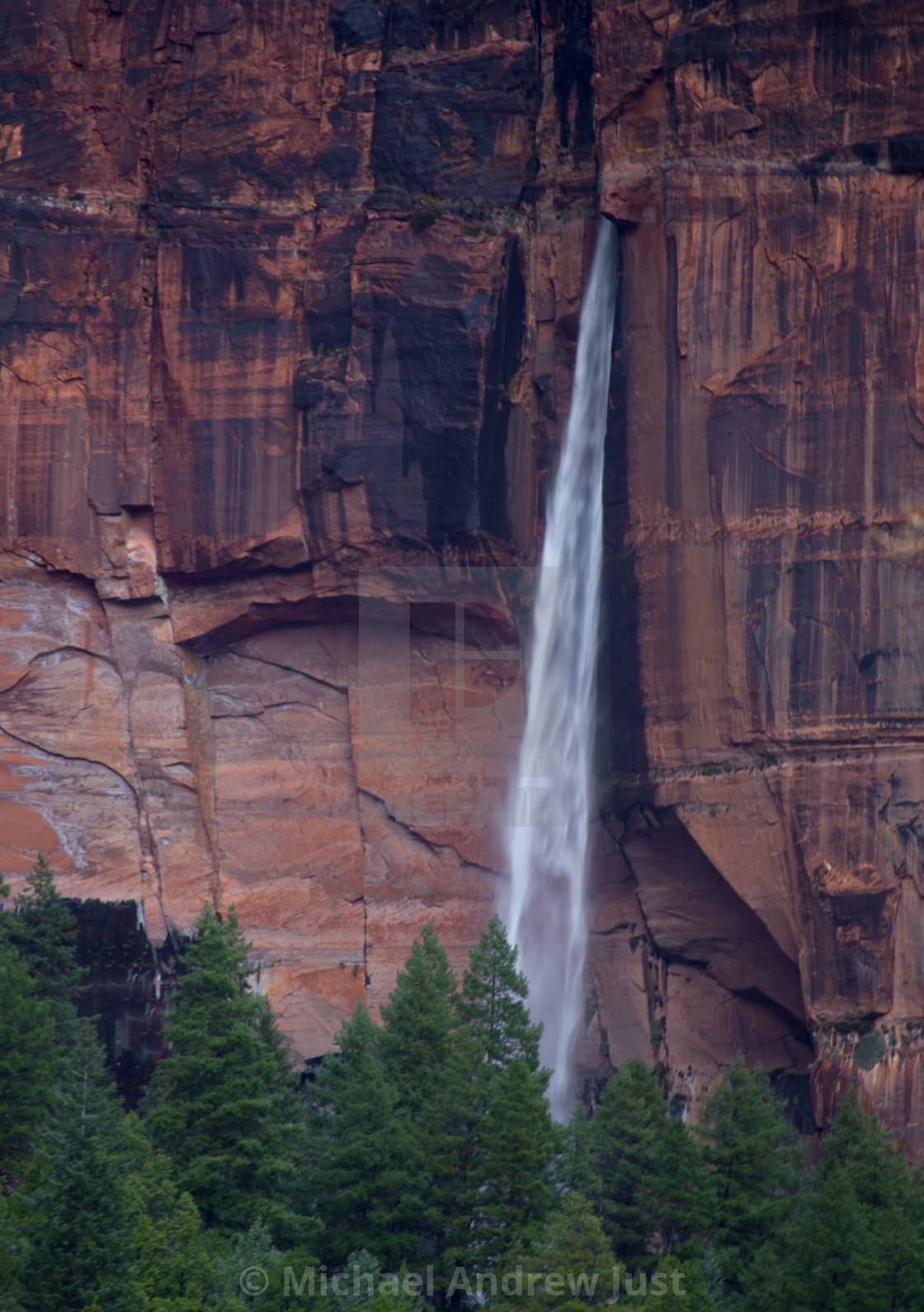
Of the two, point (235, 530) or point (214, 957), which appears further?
point (235, 530)

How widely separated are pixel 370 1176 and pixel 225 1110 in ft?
7.92

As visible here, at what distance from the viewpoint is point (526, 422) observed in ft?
101

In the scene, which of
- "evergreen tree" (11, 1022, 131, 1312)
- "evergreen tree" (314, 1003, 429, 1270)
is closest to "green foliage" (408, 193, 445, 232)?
"evergreen tree" (314, 1003, 429, 1270)

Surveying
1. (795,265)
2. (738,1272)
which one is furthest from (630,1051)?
(795,265)

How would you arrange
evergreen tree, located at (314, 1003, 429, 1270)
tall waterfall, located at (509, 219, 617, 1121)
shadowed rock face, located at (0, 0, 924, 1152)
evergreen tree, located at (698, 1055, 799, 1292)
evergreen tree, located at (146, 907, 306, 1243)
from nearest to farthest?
evergreen tree, located at (314, 1003, 429, 1270)
evergreen tree, located at (146, 907, 306, 1243)
evergreen tree, located at (698, 1055, 799, 1292)
shadowed rock face, located at (0, 0, 924, 1152)
tall waterfall, located at (509, 219, 617, 1121)

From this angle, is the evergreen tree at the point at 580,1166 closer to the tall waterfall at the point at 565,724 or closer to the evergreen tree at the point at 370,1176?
the evergreen tree at the point at 370,1176

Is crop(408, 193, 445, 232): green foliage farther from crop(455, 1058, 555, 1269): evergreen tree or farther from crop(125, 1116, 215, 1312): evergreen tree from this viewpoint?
crop(125, 1116, 215, 1312): evergreen tree

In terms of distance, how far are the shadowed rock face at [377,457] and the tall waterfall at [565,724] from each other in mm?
510

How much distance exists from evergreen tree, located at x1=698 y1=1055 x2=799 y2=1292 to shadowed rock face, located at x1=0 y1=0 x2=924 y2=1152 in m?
4.20

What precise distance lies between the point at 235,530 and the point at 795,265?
11.8 m

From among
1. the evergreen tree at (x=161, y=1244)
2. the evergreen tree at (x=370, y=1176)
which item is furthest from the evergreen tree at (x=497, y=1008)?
the evergreen tree at (x=161, y=1244)

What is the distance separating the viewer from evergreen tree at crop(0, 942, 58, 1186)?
23.3 metres

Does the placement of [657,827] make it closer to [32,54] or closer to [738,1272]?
[738,1272]

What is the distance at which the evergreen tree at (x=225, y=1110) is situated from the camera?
22656 millimetres
